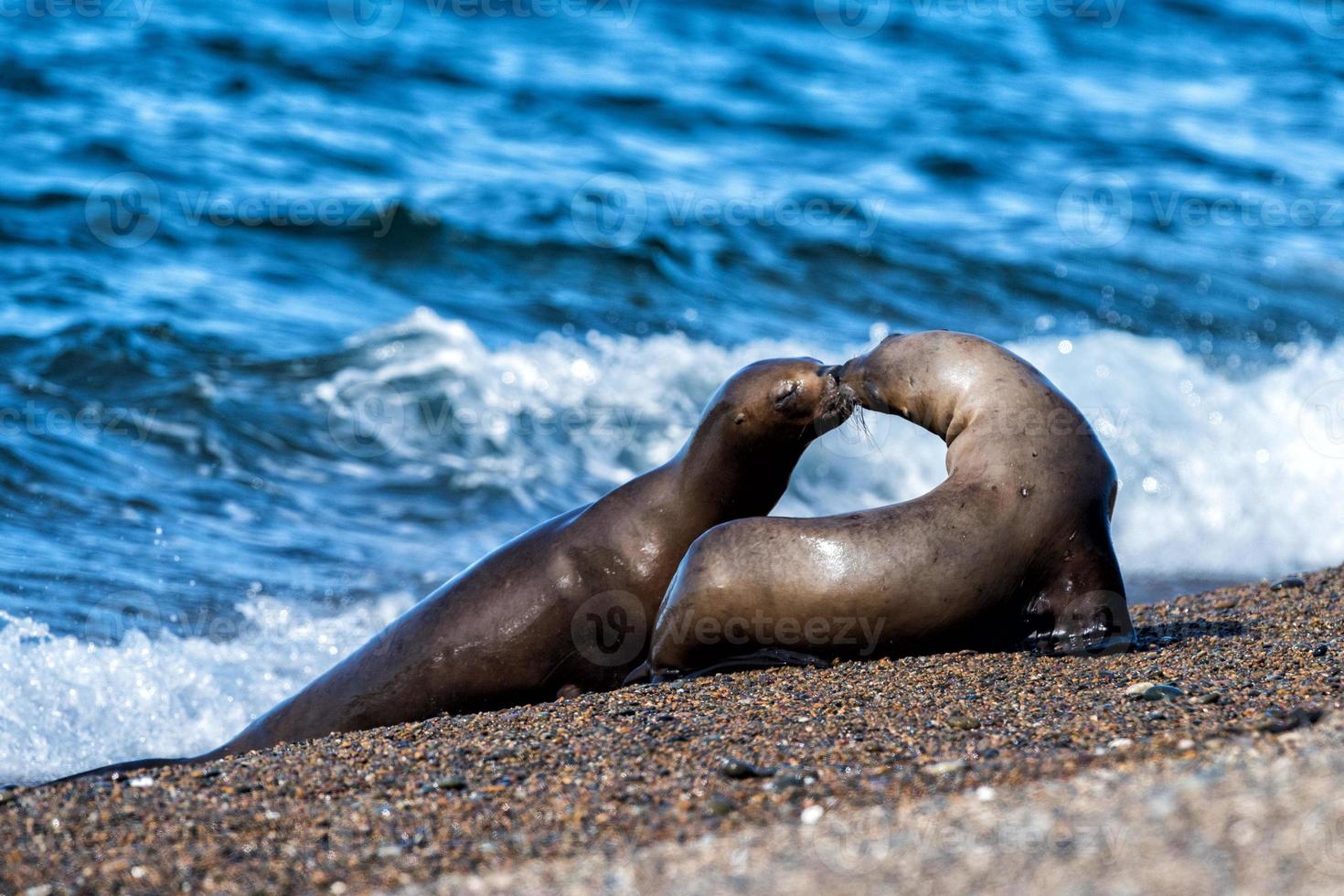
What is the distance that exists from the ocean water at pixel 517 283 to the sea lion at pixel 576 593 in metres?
0.76

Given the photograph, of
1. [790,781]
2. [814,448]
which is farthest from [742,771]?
[814,448]

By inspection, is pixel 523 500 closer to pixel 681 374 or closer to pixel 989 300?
pixel 681 374

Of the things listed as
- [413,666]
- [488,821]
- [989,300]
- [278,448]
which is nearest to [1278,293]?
[989,300]

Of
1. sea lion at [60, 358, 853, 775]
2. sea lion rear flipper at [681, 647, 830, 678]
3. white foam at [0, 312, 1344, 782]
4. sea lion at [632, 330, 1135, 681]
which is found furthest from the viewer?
white foam at [0, 312, 1344, 782]

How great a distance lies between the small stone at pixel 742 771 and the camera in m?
3.77

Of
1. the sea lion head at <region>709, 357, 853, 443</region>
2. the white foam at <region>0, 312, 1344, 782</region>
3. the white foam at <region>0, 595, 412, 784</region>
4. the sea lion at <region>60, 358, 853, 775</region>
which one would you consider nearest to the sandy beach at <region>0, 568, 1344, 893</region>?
the sea lion at <region>60, 358, 853, 775</region>

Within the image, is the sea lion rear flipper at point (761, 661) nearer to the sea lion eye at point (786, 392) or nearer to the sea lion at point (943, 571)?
the sea lion at point (943, 571)

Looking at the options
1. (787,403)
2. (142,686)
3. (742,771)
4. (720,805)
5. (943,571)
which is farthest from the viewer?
(142,686)

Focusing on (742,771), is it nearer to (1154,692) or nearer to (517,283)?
(1154,692)

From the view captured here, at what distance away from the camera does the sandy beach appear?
2.61m

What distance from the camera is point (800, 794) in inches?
140

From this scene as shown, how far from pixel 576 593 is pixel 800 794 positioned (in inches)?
84.4

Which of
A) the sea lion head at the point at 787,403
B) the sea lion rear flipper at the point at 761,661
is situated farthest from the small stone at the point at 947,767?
the sea lion head at the point at 787,403

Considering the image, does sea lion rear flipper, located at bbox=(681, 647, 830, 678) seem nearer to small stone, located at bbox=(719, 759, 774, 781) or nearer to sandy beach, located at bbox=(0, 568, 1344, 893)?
sandy beach, located at bbox=(0, 568, 1344, 893)
